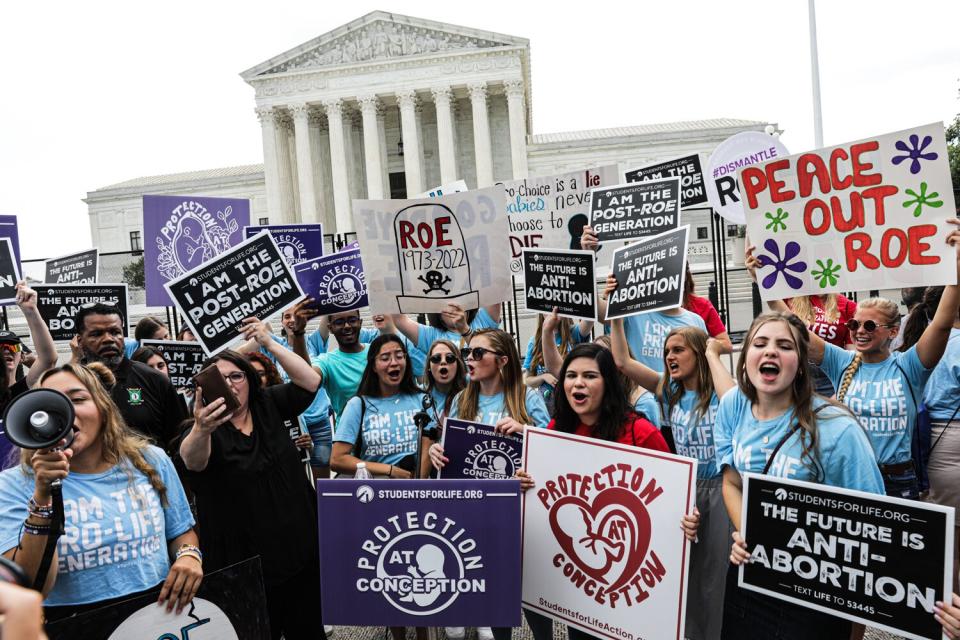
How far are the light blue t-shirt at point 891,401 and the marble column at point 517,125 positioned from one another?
46.3 metres

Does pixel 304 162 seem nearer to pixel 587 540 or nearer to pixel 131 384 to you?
pixel 131 384

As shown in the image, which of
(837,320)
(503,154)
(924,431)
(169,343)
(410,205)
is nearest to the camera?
(924,431)

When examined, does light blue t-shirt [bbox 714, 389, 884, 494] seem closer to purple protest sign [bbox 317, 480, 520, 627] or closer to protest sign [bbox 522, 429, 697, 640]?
protest sign [bbox 522, 429, 697, 640]

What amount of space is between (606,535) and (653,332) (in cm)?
234

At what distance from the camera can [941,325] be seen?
3.84 meters

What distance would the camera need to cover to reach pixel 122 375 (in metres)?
4.92

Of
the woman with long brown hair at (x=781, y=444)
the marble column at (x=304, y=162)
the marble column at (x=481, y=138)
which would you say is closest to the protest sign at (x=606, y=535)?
the woman with long brown hair at (x=781, y=444)

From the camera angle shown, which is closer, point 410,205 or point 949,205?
point 949,205

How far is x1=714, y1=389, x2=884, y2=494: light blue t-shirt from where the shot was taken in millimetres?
2885

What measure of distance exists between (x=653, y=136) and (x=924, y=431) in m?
51.8

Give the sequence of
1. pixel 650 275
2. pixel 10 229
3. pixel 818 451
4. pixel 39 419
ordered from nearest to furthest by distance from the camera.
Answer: pixel 39 419, pixel 818 451, pixel 650 275, pixel 10 229

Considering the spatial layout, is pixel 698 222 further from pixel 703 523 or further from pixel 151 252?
pixel 703 523

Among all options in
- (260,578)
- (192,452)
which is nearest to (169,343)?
(192,452)

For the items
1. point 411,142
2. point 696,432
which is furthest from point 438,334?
point 411,142
